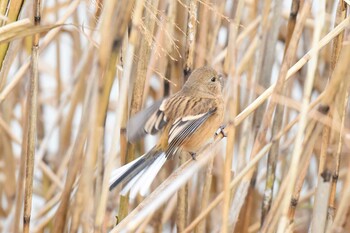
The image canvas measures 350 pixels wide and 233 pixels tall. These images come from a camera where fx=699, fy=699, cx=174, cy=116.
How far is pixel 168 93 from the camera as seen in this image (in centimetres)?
283

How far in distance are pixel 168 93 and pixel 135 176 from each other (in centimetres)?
86

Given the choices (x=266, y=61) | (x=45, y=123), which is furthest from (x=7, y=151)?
(x=266, y=61)

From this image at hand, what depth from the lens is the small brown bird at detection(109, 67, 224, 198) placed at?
2109 millimetres

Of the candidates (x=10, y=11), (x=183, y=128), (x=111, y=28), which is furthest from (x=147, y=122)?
(x=111, y=28)

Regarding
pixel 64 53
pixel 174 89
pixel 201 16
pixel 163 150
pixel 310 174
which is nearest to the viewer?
pixel 163 150

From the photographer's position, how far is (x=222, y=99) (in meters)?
2.63

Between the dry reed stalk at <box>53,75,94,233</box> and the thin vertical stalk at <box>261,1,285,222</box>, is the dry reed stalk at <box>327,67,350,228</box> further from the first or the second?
the dry reed stalk at <box>53,75,94,233</box>

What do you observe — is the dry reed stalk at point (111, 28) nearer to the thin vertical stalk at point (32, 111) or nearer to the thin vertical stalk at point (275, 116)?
the thin vertical stalk at point (32, 111)

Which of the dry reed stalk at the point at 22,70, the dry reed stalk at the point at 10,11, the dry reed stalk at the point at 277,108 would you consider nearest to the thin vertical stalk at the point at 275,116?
the dry reed stalk at the point at 277,108

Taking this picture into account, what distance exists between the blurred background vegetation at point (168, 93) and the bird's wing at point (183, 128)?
9 cm

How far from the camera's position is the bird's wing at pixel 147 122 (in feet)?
6.82

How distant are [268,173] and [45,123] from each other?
66.3 inches

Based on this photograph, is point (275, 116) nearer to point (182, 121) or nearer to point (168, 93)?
point (182, 121)

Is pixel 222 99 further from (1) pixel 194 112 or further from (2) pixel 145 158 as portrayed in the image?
(2) pixel 145 158
